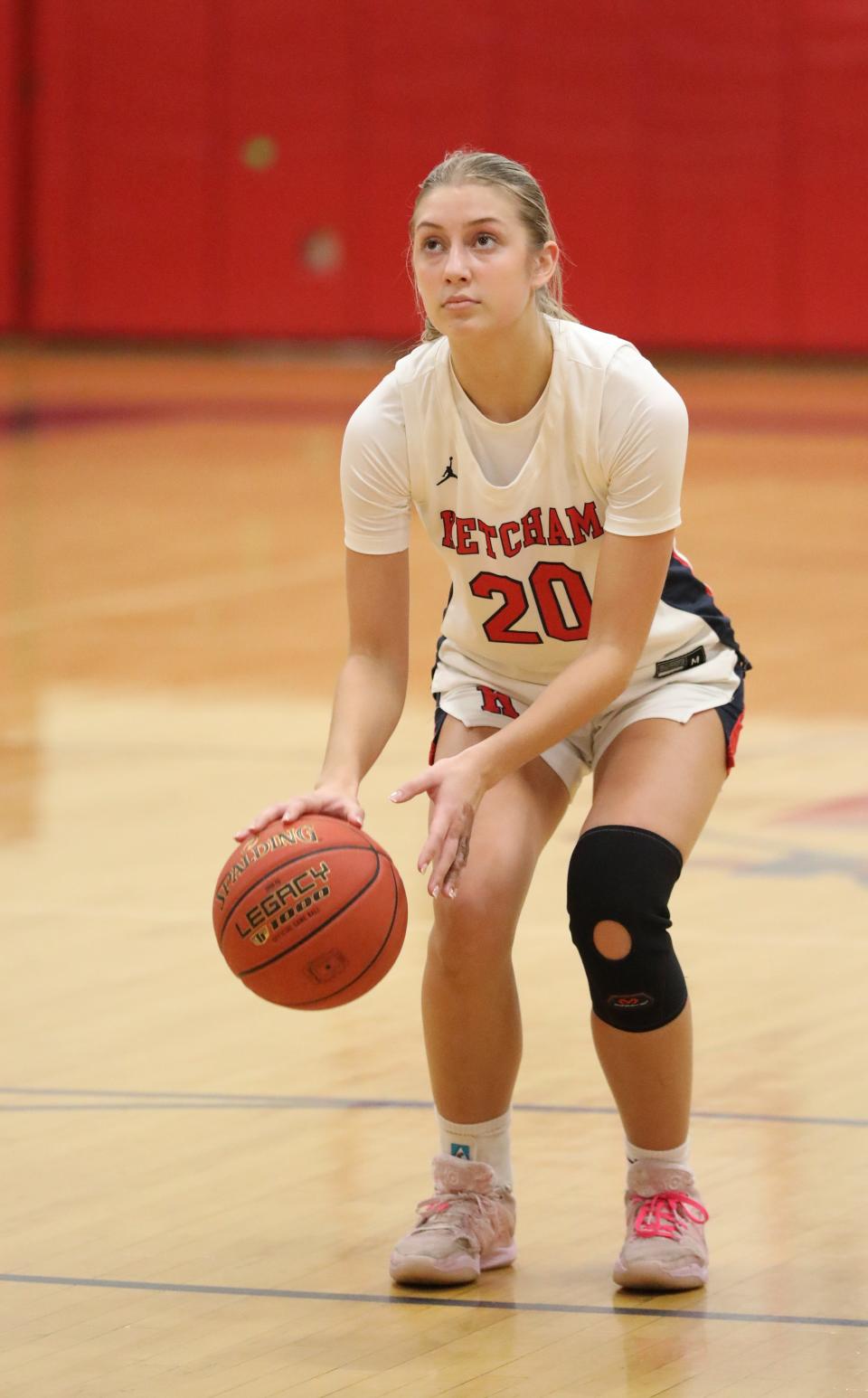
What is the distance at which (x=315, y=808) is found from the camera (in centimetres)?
285

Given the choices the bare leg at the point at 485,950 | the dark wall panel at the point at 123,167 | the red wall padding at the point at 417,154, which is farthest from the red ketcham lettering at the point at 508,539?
the dark wall panel at the point at 123,167

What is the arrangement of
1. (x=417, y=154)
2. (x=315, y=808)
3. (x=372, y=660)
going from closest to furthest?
(x=315, y=808)
(x=372, y=660)
(x=417, y=154)

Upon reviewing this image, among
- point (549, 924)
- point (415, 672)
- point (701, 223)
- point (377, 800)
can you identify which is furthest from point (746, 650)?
point (701, 223)

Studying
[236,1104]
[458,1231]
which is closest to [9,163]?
[236,1104]

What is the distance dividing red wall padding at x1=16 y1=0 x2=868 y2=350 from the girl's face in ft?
44.0

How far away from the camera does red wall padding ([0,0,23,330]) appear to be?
1681 centimetres

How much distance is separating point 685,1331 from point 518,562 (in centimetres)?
Answer: 97

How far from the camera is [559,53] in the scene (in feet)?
53.2

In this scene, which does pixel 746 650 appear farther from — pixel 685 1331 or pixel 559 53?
pixel 559 53

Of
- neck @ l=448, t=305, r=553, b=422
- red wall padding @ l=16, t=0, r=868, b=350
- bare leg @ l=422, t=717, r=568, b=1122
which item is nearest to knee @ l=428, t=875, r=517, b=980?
bare leg @ l=422, t=717, r=568, b=1122

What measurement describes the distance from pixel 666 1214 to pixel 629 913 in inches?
16.6

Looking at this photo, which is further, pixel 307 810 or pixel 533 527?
pixel 533 527

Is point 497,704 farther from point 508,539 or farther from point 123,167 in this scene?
point 123,167

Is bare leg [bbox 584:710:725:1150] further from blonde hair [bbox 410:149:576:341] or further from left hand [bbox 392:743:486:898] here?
blonde hair [bbox 410:149:576:341]
